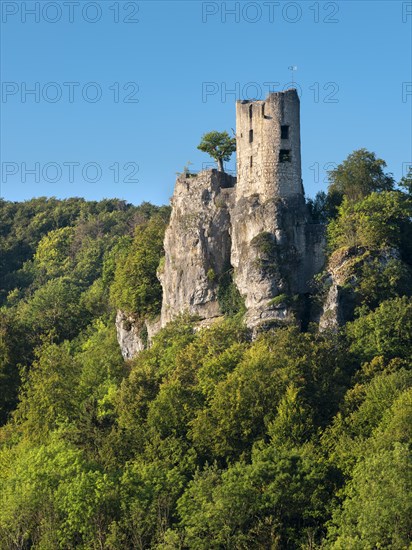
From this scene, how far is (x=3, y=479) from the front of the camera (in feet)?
228

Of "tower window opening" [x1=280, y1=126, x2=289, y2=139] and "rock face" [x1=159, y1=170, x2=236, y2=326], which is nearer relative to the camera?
"tower window opening" [x1=280, y1=126, x2=289, y2=139]

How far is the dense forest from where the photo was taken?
6106 cm

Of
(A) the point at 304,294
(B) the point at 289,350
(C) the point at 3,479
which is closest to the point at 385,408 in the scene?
(B) the point at 289,350

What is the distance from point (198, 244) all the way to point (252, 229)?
3559 mm

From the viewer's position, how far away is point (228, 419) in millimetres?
68688

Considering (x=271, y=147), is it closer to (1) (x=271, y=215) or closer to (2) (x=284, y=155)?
(2) (x=284, y=155)

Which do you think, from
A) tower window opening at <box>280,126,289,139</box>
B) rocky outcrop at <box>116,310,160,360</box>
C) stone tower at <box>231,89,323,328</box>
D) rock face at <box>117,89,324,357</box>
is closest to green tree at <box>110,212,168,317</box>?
rocky outcrop at <box>116,310,160,360</box>

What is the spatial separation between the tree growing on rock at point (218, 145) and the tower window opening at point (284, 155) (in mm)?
6474

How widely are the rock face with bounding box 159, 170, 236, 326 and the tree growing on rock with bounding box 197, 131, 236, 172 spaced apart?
10.4 feet

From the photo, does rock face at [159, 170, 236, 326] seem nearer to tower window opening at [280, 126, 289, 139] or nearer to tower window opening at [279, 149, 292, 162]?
tower window opening at [279, 149, 292, 162]

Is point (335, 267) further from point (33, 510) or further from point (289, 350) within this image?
point (33, 510)

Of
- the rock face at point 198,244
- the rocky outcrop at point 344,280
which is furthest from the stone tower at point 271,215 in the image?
the rocky outcrop at point 344,280

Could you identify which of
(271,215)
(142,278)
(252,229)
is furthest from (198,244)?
(142,278)

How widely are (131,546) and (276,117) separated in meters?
27.1
